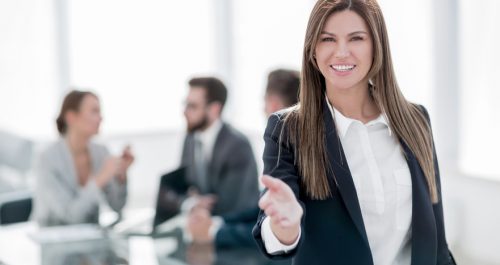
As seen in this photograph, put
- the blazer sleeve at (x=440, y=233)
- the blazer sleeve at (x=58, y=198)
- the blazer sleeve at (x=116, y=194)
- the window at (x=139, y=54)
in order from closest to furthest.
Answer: the blazer sleeve at (x=440, y=233), the blazer sleeve at (x=58, y=198), the blazer sleeve at (x=116, y=194), the window at (x=139, y=54)

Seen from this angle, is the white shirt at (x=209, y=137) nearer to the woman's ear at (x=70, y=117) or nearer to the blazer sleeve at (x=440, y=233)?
the woman's ear at (x=70, y=117)

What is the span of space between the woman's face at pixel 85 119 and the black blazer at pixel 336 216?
2504 mm

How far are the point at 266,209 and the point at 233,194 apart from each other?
273 cm

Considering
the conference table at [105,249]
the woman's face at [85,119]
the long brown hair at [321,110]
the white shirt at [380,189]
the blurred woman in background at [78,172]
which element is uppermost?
the long brown hair at [321,110]

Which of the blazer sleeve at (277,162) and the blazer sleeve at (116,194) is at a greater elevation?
the blazer sleeve at (277,162)

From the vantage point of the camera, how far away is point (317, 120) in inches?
78.6

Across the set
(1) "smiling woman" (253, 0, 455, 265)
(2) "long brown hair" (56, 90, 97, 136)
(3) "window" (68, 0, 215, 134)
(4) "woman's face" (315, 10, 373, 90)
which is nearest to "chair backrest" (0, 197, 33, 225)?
(2) "long brown hair" (56, 90, 97, 136)

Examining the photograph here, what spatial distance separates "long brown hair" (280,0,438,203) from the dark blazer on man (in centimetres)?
233

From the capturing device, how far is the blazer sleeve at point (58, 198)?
411 centimetres

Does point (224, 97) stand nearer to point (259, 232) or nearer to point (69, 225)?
point (69, 225)

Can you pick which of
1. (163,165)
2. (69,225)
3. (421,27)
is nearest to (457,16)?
(421,27)

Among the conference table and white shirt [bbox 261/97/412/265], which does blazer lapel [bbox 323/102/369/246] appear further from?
the conference table

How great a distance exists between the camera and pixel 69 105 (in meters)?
4.35

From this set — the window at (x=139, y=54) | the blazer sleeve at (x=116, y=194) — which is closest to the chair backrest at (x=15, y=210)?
the blazer sleeve at (x=116, y=194)
